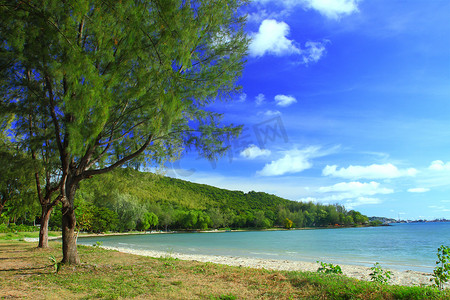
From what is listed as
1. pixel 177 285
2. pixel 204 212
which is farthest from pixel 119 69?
pixel 204 212

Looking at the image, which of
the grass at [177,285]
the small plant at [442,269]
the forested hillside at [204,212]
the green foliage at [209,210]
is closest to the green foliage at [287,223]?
the forested hillside at [204,212]

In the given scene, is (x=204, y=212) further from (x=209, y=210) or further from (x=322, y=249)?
(x=322, y=249)

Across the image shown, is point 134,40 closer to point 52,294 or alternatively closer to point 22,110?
point 22,110

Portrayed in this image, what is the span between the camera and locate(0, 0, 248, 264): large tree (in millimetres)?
4672

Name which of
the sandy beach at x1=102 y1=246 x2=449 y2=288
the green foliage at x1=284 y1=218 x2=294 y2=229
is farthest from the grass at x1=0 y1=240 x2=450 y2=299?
the green foliage at x1=284 y1=218 x2=294 y2=229

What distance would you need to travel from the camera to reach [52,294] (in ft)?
15.7

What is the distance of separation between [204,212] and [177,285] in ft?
283

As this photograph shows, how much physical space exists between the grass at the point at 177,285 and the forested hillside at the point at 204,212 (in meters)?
28.9

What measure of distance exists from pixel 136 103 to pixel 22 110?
107 inches

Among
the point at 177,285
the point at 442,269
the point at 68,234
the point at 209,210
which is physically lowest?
the point at 209,210

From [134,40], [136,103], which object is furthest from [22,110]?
[134,40]

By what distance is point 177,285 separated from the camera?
5.62 metres

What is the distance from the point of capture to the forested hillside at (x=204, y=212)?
179 ft

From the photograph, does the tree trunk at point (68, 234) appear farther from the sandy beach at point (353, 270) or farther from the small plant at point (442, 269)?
the small plant at point (442, 269)
